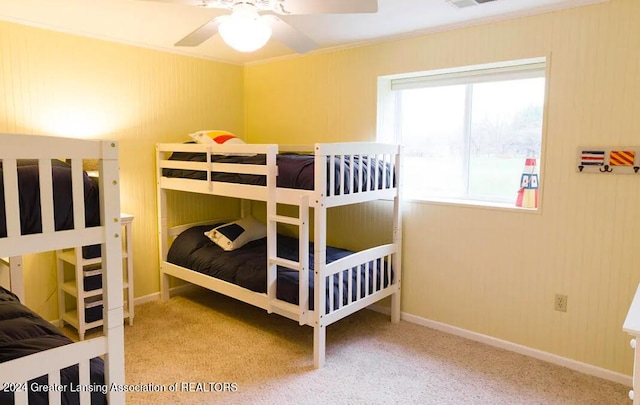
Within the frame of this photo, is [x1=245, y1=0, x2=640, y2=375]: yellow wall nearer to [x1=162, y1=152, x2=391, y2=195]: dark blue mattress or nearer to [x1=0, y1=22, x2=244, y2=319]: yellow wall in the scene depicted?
[x1=162, y1=152, x2=391, y2=195]: dark blue mattress

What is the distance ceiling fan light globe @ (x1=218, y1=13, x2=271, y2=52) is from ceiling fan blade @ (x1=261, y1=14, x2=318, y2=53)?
120 millimetres

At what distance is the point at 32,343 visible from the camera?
66.2 inches

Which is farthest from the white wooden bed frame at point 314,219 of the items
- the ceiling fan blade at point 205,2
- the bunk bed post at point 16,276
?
the bunk bed post at point 16,276

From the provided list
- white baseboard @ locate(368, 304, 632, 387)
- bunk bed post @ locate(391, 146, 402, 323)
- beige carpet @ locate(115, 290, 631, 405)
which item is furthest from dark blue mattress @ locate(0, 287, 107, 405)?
white baseboard @ locate(368, 304, 632, 387)

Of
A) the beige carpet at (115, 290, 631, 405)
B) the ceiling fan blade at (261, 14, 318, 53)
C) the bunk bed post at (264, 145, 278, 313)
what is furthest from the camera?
the bunk bed post at (264, 145, 278, 313)

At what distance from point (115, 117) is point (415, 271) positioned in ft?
8.57

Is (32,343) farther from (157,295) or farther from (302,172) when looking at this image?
(157,295)

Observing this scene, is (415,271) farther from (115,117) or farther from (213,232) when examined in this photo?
(115,117)

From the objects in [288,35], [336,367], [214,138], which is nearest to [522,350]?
[336,367]

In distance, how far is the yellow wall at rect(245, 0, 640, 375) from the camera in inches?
97.3

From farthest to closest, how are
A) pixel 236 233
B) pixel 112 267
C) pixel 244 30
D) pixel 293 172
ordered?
pixel 236 233
pixel 293 172
pixel 244 30
pixel 112 267

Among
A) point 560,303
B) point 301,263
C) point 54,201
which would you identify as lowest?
point 560,303

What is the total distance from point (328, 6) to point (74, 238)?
1313mm

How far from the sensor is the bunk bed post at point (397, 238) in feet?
10.7
